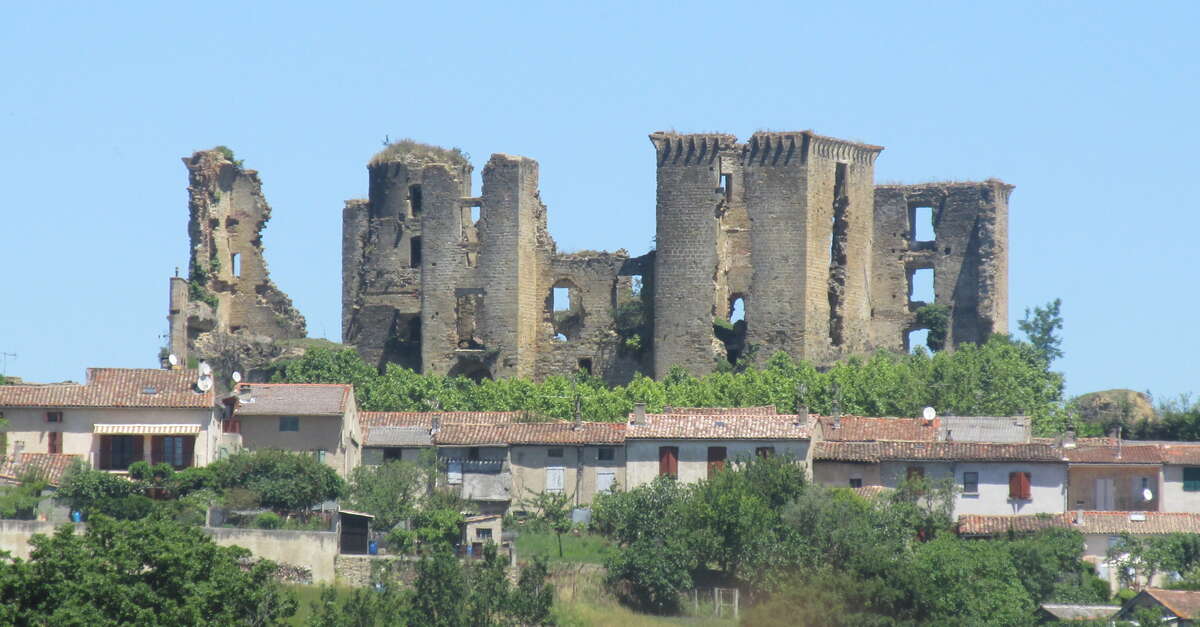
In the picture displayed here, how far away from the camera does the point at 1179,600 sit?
2243 inches

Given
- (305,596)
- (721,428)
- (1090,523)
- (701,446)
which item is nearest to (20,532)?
(305,596)

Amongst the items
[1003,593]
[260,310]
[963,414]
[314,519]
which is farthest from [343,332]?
[1003,593]

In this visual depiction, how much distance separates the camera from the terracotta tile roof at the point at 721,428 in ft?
218

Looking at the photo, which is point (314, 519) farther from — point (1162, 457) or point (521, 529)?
point (1162, 457)

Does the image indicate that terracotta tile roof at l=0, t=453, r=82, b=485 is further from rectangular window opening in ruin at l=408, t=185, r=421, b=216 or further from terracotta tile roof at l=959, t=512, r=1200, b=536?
rectangular window opening in ruin at l=408, t=185, r=421, b=216

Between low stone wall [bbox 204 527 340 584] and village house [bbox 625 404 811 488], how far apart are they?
8.04 m

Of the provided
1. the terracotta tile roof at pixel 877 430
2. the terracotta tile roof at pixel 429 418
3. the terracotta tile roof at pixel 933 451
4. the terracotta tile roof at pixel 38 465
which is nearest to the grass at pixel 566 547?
the terracotta tile roof at pixel 933 451

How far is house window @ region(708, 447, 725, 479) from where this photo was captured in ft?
217

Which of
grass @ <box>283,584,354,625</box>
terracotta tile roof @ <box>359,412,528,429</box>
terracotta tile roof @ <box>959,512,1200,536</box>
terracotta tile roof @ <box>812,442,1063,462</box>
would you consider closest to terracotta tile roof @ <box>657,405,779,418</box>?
terracotta tile roof @ <box>812,442,1063,462</box>

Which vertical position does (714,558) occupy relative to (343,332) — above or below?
below

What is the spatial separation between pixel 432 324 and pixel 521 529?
67.7 ft

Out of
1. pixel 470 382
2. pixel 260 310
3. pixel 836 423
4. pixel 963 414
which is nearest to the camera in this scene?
pixel 836 423

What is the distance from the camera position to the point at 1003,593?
195 feet

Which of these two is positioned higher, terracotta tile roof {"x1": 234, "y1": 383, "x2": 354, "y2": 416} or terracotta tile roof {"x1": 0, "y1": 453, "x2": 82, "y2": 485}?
terracotta tile roof {"x1": 234, "y1": 383, "x2": 354, "y2": 416}
